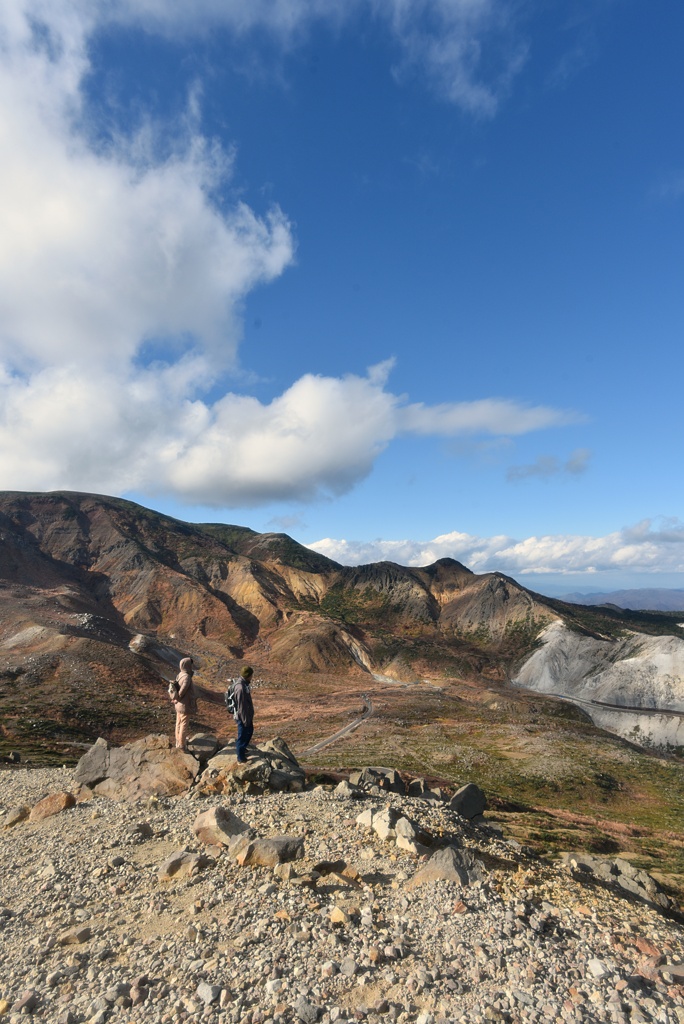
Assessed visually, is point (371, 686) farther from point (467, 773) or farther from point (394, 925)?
point (394, 925)

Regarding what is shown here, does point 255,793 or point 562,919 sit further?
point 255,793

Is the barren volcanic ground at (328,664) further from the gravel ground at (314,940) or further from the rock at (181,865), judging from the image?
the rock at (181,865)

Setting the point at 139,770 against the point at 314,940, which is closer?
the point at 314,940

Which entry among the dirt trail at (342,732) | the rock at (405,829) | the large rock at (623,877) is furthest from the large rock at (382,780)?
the dirt trail at (342,732)

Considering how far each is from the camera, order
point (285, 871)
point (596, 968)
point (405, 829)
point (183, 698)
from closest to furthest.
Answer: point (596, 968) < point (285, 871) < point (405, 829) < point (183, 698)

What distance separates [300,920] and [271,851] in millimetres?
2311

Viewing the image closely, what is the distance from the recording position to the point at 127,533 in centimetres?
18712

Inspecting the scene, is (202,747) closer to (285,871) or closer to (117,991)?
(285,871)

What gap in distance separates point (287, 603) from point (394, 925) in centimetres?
15389

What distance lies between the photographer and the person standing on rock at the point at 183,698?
17.4m

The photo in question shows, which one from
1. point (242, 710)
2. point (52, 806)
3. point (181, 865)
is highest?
point (242, 710)

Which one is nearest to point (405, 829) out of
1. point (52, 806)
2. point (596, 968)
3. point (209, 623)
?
point (596, 968)

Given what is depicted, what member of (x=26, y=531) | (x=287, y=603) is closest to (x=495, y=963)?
(x=287, y=603)

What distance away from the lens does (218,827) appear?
1327 cm
